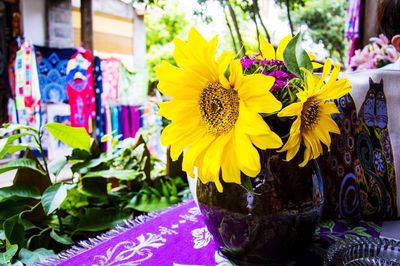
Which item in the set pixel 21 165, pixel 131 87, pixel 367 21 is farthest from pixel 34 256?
pixel 131 87

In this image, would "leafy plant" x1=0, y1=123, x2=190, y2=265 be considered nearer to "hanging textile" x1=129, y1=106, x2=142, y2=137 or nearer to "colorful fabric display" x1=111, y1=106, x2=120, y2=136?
"colorful fabric display" x1=111, y1=106, x2=120, y2=136

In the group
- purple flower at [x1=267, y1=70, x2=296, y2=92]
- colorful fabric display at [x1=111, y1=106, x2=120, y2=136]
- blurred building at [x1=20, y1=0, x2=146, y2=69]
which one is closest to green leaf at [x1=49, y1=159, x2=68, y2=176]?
purple flower at [x1=267, y1=70, x2=296, y2=92]

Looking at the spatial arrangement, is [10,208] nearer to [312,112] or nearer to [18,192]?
[18,192]

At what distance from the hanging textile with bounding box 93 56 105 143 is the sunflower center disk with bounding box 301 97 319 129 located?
2668 millimetres

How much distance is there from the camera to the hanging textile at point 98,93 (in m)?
2.97

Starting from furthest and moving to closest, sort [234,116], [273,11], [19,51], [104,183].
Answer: [19,51] → [273,11] → [104,183] → [234,116]

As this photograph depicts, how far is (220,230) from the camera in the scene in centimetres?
43

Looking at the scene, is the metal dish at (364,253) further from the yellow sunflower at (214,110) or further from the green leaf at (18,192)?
the green leaf at (18,192)

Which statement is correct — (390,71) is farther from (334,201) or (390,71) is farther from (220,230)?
(220,230)

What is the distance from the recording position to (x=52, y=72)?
2887 mm

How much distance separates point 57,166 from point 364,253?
0.55 meters

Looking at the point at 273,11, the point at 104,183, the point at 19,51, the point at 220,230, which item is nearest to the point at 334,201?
the point at 220,230

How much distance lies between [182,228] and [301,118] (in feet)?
1.02

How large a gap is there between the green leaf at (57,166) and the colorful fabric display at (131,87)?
2960mm
